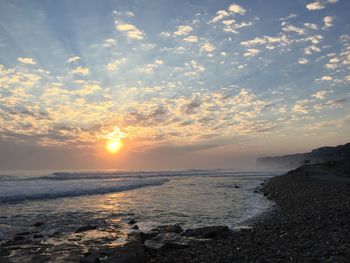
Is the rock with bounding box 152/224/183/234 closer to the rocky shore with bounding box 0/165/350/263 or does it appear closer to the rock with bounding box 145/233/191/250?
the rocky shore with bounding box 0/165/350/263

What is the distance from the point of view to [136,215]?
22547 mm

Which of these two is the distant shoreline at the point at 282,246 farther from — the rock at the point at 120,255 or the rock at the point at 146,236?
the rock at the point at 146,236

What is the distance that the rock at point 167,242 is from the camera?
503 inches

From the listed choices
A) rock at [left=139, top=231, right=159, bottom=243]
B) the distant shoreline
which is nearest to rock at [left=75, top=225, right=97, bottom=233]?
rock at [left=139, top=231, right=159, bottom=243]

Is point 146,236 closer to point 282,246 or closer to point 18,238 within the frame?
point 18,238

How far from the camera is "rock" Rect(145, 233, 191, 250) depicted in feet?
41.9

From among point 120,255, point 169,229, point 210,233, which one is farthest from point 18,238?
point 210,233

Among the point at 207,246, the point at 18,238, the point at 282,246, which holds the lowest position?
the point at 207,246

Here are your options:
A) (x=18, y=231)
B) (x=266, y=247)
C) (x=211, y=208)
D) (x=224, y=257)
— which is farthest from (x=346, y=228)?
(x=18, y=231)

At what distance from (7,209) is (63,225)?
969cm

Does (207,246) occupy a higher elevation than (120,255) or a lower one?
lower

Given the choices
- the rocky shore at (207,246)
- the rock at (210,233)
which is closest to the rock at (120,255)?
the rocky shore at (207,246)

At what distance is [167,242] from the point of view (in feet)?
42.8

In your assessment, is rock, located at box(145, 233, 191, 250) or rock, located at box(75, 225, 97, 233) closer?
rock, located at box(145, 233, 191, 250)
